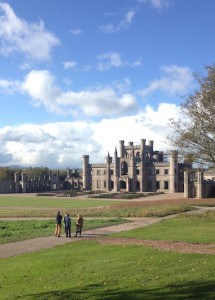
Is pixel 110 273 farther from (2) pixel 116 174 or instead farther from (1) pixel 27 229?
(2) pixel 116 174

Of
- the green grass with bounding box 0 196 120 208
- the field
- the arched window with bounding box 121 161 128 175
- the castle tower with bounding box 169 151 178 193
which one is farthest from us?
the arched window with bounding box 121 161 128 175

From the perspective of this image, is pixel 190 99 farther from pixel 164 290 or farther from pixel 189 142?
pixel 164 290

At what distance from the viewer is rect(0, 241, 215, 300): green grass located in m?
12.1

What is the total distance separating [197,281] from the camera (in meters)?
12.6

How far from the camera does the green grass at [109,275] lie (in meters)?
12.1

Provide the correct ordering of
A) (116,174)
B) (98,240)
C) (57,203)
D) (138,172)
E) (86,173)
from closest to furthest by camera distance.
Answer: (98,240), (57,203), (138,172), (116,174), (86,173)

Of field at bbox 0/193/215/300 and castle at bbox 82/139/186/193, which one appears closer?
field at bbox 0/193/215/300

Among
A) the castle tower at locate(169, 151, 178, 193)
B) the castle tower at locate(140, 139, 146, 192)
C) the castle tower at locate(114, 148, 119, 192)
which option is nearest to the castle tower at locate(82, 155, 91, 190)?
the castle tower at locate(114, 148, 119, 192)

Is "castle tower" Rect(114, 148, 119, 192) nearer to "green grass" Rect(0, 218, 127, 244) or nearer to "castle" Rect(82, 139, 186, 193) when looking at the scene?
"castle" Rect(82, 139, 186, 193)

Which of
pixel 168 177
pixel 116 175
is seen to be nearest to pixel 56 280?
pixel 168 177

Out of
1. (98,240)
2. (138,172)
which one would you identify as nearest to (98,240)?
(98,240)

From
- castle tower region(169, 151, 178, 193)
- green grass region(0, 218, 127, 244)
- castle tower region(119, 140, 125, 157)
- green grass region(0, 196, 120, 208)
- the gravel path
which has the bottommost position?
green grass region(0, 196, 120, 208)

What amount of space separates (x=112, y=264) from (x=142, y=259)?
143cm

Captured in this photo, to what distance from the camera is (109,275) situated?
14891 mm
